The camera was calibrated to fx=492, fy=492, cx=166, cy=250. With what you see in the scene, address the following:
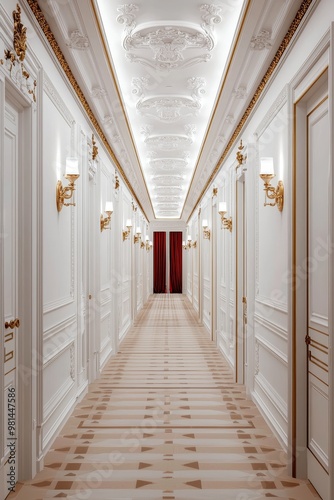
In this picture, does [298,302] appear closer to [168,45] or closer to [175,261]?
[168,45]

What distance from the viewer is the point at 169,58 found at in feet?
16.5

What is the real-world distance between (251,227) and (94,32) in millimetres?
2598

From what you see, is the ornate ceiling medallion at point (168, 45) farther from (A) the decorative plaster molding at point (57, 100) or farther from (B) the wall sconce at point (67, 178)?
(B) the wall sconce at point (67, 178)

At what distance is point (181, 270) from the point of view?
74.5ft

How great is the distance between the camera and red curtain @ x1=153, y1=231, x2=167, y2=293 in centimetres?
2249

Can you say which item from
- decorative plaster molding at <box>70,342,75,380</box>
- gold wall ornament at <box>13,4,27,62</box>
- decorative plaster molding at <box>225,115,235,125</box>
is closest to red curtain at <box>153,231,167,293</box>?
decorative plaster molding at <box>225,115,235,125</box>

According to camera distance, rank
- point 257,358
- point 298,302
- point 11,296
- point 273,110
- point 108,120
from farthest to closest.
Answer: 1. point 108,120
2. point 257,358
3. point 273,110
4. point 298,302
5. point 11,296

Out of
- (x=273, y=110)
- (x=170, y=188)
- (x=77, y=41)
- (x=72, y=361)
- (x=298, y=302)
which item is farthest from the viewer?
(x=170, y=188)

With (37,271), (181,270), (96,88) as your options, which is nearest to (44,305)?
(37,271)

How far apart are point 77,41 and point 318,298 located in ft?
9.18

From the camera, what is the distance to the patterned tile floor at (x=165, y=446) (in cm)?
323

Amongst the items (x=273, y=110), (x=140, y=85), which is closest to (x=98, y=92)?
(x=140, y=85)

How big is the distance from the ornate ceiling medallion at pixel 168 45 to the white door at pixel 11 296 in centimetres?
188

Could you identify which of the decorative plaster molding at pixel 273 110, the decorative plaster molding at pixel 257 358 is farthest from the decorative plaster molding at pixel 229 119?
the decorative plaster molding at pixel 257 358
